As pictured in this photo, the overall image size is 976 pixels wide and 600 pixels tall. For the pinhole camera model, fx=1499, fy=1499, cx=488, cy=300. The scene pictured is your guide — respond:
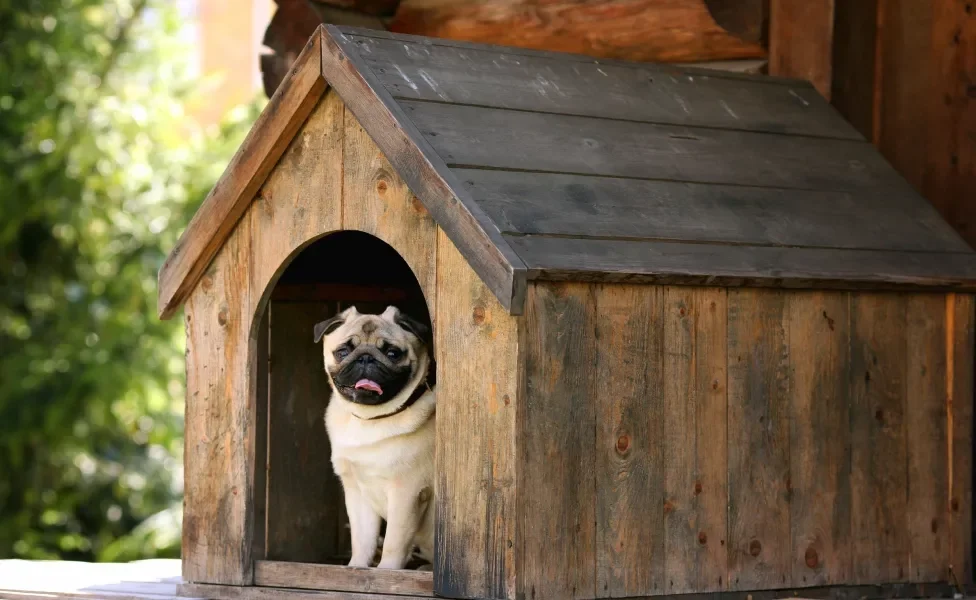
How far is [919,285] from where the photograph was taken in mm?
4715

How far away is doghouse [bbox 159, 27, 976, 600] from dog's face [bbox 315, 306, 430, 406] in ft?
0.92

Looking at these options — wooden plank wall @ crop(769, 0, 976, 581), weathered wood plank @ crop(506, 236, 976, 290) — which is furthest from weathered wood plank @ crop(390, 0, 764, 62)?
weathered wood plank @ crop(506, 236, 976, 290)

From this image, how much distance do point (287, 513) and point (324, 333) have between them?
792 millimetres

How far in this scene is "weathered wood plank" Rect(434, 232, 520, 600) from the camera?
3953mm

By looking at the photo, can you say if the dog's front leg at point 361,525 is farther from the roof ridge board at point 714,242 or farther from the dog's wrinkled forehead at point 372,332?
the roof ridge board at point 714,242

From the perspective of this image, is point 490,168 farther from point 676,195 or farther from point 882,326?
point 882,326

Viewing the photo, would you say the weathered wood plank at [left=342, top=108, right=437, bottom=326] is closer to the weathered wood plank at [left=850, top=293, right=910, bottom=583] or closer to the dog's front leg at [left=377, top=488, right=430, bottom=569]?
the dog's front leg at [left=377, top=488, right=430, bottom=569]

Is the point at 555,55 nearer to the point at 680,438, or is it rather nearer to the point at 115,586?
the point at 680,438

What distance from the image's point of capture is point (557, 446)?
402 centimetres

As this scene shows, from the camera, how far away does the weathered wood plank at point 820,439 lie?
454 centimetres

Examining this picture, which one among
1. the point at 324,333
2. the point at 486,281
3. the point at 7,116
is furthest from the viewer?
the point at 7,116

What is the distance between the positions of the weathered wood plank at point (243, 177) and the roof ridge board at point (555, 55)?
0.19 meters

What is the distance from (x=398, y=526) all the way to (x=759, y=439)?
3.68 feet

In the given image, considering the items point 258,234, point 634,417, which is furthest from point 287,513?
point 634,417
